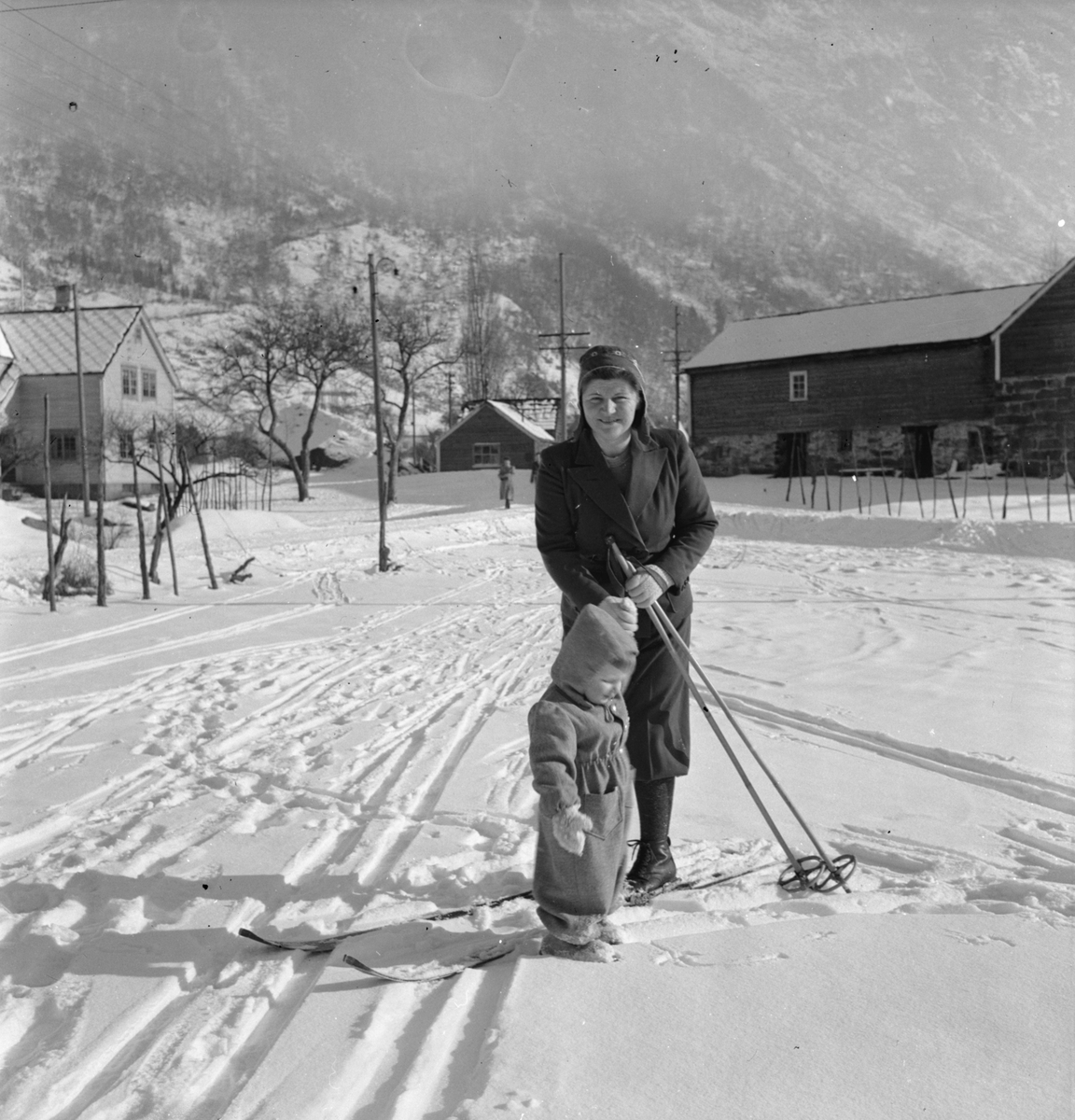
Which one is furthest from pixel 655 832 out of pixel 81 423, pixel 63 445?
pixel 63 445

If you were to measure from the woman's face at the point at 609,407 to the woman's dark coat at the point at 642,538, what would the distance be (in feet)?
0.30

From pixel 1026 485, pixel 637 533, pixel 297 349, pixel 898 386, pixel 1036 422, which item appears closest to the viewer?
pixel 637 533

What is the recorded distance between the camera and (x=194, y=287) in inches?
4390

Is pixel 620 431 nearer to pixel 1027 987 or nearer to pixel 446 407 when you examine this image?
pixel 1027 987

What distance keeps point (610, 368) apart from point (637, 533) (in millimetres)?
577

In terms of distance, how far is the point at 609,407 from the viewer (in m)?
3.48

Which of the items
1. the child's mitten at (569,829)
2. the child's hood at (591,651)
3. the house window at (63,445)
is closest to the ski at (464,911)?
the child's mitten at (569,829)

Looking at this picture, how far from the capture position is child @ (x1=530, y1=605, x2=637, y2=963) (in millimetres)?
2828

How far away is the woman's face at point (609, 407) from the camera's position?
347cm

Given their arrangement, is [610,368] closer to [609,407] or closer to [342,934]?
[609,407]

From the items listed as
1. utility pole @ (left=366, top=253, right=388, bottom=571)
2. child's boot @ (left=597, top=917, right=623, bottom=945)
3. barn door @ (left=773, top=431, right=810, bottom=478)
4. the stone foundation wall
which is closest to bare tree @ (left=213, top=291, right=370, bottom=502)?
barn door @ (left=773, top=431, right=810, bottom=478)

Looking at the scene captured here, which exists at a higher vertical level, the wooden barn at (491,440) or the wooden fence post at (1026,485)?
the wooden barn at (491,440)

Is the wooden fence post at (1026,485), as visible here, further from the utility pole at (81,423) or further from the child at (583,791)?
the child at (583,791)

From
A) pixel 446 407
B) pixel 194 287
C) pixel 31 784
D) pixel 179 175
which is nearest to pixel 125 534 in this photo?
pixel 31 784
